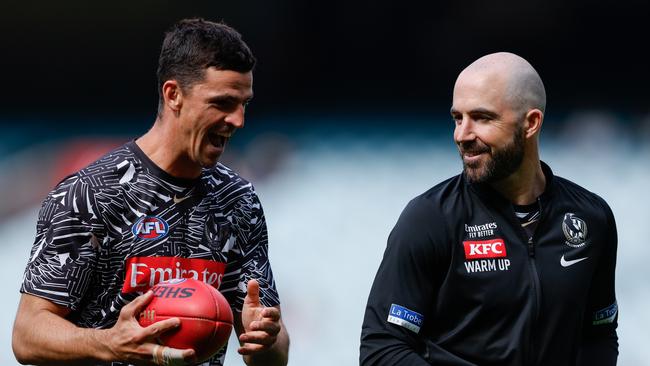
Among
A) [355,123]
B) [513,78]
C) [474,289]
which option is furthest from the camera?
[355,123]

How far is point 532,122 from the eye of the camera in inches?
178

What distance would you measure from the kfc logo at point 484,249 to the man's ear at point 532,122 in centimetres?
43

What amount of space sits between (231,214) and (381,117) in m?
2.89

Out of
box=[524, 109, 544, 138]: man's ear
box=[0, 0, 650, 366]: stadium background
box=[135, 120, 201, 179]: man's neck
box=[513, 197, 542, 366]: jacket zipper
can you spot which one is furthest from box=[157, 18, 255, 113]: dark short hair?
box=[0, 0, 650, 366]: stadium background

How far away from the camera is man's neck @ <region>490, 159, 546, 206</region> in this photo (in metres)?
4.57

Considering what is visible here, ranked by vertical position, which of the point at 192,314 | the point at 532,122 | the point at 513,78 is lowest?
the point at 192,314

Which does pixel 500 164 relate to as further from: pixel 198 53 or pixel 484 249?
pixel 198 53

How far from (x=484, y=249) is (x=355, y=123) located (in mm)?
3077

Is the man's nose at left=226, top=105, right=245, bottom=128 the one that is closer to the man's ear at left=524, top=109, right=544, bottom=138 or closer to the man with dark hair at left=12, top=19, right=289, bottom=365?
the man with dark hair at left=12, top=19, right=289, bottom=365

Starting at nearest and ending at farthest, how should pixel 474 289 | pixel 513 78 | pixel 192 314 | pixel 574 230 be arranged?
pixel 192 314 → pixel 474 289 → pixel 513 78 → pixel 574 230

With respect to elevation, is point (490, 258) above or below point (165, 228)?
above

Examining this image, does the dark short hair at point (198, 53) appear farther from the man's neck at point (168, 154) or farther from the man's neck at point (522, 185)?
the man's neck at point (522, 185)

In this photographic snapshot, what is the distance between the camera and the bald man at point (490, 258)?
434 cm

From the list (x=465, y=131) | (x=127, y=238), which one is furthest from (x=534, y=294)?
(x=127, y=238)
